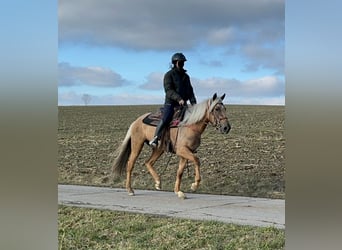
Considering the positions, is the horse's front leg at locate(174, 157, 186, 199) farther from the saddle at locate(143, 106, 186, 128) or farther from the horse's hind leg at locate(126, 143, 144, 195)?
the horse's hind leg at locate(126, 143, 144, 195)

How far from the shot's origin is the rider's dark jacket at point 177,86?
15.6 feet

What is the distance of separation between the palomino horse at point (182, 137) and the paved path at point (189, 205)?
0.52 feet

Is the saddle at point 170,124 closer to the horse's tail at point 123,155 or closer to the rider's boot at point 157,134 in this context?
the rider's boot at point 157,134

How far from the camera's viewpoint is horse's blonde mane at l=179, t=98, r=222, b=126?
15.9 ft

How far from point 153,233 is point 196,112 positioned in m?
1.24

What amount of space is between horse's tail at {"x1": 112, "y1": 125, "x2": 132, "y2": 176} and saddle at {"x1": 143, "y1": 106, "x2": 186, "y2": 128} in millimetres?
311

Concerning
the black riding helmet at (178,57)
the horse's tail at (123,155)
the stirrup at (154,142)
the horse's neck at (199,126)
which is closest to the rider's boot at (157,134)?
the stirrup at (154,142)

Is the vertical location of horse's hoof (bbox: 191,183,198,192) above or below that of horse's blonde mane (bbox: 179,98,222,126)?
below

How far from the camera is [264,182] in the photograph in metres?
5.65

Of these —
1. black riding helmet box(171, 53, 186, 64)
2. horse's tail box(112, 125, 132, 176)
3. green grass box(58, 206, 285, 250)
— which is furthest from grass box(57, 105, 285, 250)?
black riding helmet box(171, 53, 186, 64)
